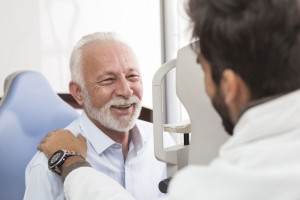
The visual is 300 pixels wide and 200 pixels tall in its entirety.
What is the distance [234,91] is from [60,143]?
2.46ft

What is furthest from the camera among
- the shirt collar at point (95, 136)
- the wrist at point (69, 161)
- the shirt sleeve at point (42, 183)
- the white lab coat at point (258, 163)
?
the shirt collar at point (95, 136)

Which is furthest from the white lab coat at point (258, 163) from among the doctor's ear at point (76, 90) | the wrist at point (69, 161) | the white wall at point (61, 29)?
the white wall at point (61, 29)

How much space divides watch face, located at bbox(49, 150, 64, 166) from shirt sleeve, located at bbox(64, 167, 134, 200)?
0.09m

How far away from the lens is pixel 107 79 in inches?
60.3

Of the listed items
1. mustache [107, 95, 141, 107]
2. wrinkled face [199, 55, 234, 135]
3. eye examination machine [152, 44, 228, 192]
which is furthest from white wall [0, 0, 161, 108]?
wrinkled face [199, 55, 234, 135]

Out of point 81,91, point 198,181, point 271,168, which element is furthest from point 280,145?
point 81,91

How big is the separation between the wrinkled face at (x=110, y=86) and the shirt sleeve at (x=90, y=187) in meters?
0.37

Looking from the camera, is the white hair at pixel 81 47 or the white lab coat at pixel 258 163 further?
the white hair at pixel 81 47

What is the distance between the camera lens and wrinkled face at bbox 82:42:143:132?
4.99 feet

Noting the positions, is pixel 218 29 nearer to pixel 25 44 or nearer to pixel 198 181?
pixel 198 181

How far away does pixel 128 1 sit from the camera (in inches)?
103

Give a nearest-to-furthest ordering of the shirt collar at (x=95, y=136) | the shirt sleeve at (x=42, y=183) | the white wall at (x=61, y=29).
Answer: the shirt sleeve at (x=42, y=183) < the shirt collar at (x=95, y=136) < the white wall at (x=61, y=29)

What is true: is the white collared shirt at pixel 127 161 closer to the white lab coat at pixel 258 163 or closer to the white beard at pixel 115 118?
the white beard at pixel 115 118

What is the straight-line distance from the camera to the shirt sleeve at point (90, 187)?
3.50 ft
